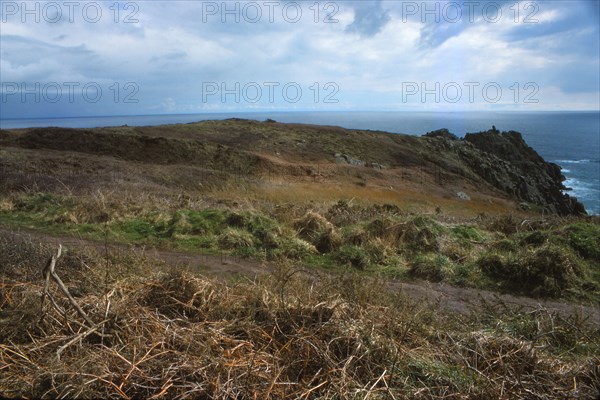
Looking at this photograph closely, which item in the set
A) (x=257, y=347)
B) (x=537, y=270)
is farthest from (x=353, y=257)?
(x=257, y=347)

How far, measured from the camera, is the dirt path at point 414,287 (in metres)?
5.84

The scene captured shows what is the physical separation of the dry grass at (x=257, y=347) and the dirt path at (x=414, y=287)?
1.60 meters

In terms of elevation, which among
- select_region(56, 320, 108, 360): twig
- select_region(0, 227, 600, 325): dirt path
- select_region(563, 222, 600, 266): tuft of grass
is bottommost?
select_region(0, 227, 600, 325): dirt path

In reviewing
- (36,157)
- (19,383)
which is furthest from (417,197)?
(19,383)

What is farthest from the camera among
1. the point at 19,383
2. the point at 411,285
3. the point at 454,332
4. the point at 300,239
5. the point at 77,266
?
the point at 300,239

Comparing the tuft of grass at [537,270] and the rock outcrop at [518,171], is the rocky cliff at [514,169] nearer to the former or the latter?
the rock outcrop at [518,171]

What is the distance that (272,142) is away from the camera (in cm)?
3797

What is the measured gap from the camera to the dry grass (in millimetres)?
2705

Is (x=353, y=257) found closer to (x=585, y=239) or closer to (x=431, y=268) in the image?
(x=431, y=268)

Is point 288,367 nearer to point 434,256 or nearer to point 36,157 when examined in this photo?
point 434,256

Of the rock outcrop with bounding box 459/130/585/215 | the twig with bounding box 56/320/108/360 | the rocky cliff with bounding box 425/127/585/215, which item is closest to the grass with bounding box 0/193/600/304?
the twig with bounding box 56/320/108/360

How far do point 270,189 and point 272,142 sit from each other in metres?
13.2

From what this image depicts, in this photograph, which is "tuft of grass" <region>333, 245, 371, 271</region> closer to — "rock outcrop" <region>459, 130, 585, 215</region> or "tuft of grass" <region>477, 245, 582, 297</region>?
"tuft of grass" <region>477, 245, 582, 297</region>

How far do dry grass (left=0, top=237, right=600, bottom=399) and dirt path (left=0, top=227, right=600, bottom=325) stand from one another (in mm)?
1596
